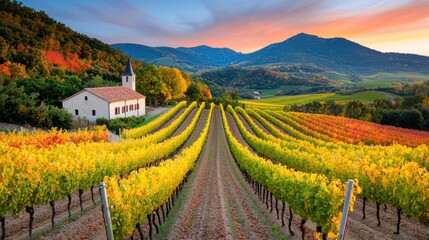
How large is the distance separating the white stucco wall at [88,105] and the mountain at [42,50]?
1515 cm

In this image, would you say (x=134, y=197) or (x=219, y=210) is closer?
(x=134, y=197)

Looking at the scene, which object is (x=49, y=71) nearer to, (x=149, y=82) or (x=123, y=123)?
(x=149, y=82)

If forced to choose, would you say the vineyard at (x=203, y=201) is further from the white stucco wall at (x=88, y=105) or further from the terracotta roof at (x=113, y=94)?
the terracotta roof at (x=113, y=94)

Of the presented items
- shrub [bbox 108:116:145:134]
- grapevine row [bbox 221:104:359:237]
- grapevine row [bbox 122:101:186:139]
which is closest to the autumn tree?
grapevine row [bbox 122:101:186:139]

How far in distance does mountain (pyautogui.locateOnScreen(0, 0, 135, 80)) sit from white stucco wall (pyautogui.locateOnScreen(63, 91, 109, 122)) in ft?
49.7

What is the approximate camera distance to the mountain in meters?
62.3

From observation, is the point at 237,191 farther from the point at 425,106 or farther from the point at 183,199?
the point at 425,106

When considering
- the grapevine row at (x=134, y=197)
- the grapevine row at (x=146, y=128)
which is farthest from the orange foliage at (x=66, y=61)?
the grapevine row at (x=134, y=197)

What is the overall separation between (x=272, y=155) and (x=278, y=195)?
12853mm

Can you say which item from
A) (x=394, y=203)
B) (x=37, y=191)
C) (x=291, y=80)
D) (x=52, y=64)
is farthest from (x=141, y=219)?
(x=291, y=80)

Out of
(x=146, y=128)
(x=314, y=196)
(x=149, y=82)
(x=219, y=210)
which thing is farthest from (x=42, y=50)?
(x=314, y=196)

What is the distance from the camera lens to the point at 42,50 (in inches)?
2820

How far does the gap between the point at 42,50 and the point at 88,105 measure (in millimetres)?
38413

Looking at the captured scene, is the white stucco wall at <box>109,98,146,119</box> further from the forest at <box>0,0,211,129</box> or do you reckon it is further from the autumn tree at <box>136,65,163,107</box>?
the autumn tree at <box>136,65,163,107</box>
